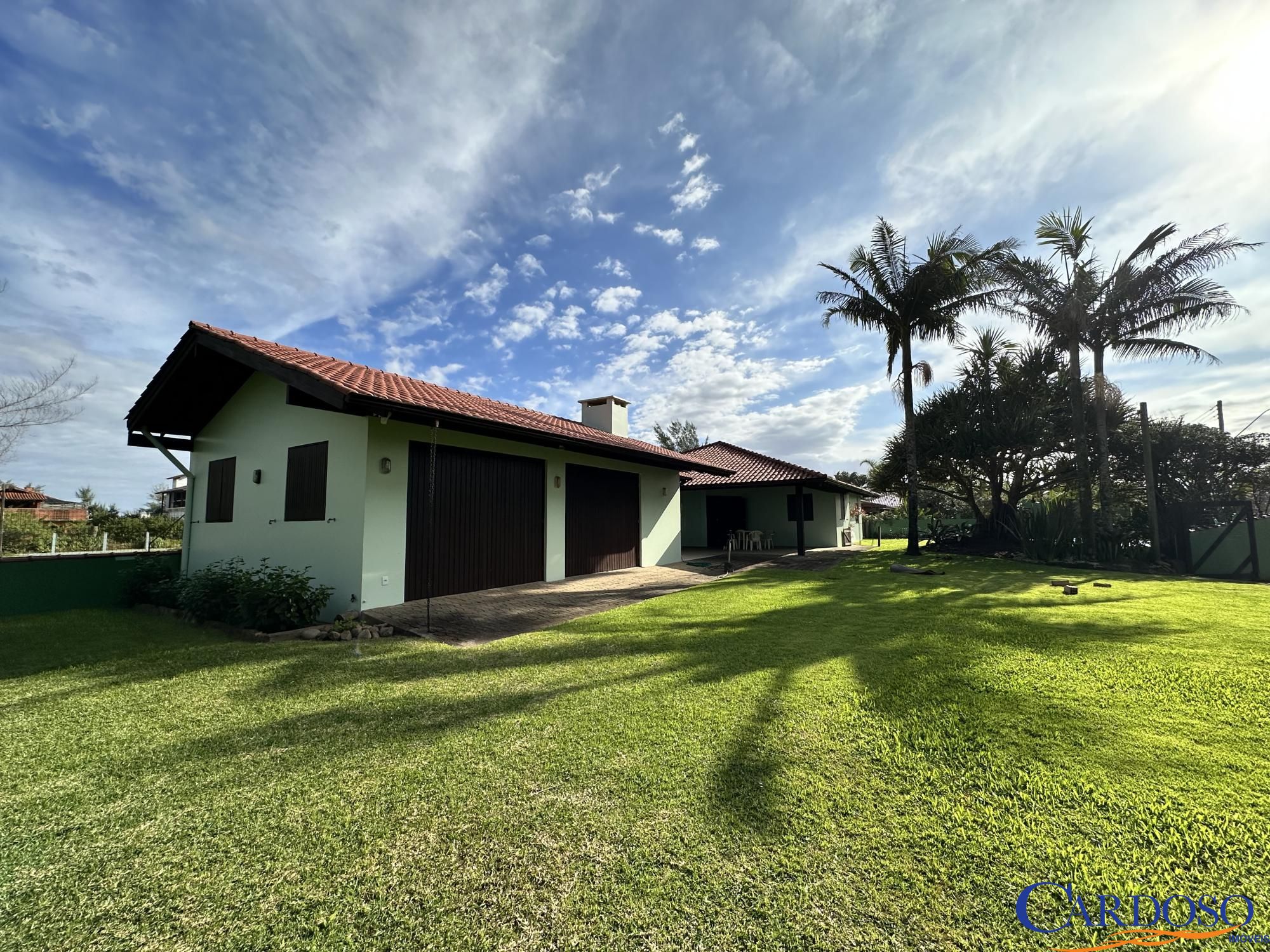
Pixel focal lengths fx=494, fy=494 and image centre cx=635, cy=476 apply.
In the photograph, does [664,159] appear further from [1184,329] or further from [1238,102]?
[1184,329]

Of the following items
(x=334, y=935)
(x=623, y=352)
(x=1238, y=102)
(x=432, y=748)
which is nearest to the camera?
(x=334, y=935)

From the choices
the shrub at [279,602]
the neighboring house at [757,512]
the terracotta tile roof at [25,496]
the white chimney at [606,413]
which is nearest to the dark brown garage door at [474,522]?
the shrub at [279,602]

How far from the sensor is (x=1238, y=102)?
824 centimetres

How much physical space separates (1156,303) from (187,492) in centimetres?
2618

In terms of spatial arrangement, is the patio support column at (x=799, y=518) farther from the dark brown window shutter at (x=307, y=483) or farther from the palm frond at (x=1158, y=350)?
the dark brown window shutter at (x=307, y=483)

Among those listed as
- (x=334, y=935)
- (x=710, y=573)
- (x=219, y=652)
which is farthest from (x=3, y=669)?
(x=710, y=573)

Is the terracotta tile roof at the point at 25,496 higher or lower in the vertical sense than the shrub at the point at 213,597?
higher

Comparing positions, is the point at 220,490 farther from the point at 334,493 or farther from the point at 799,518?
the point at 799,518

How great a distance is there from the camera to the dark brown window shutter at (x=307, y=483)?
8.20 metres

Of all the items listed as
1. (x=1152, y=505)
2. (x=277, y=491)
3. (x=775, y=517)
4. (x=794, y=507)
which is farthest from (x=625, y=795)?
(x=794, y=507)

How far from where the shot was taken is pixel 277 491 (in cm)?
916

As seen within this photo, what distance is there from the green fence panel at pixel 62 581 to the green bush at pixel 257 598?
2922 millimetres

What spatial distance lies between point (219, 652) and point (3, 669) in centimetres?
188

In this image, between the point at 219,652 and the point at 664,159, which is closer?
the point at 219,652
